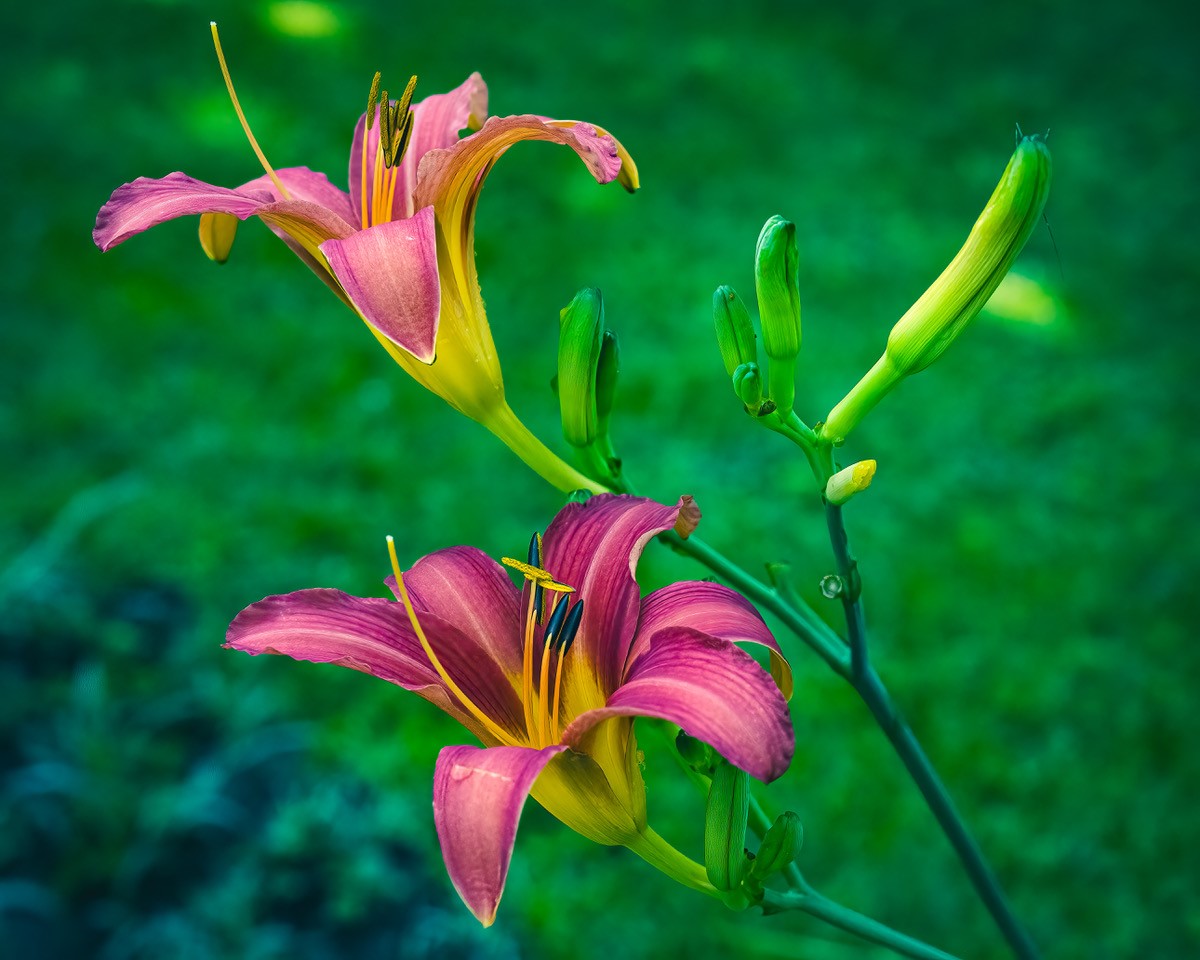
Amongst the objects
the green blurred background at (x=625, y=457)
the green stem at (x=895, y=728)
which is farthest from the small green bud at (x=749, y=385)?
the green blurred background at (x=625, y=457)

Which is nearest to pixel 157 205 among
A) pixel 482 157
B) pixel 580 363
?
pixel 482 157

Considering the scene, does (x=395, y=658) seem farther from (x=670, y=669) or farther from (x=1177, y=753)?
(x=1177, y=753)

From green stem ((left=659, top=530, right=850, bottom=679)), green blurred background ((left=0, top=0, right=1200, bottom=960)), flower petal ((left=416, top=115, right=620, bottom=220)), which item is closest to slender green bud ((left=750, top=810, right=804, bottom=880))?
green stem ((left=659, top=530, right=850, bottom=679))

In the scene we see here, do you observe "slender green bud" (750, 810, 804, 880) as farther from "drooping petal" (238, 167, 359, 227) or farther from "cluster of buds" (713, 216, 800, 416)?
"drooping petal" (238, 167, 359, 227)

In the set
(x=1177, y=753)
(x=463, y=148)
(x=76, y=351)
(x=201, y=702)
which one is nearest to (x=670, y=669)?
(x=463, y=148)

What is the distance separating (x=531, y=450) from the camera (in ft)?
3.28

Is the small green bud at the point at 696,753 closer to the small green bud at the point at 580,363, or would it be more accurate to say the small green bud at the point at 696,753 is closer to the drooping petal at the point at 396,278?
the small green bud at the point at 580,363

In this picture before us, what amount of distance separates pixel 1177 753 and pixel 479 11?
345cm

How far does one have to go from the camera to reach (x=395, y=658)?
33.9 inches

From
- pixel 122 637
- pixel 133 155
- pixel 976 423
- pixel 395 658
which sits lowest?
pixel 122 637

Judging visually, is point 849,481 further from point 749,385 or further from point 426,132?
point 426,132

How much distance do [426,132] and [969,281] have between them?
0.49 m

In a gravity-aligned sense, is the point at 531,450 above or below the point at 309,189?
below

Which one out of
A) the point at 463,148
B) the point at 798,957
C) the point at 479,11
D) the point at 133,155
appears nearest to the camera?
the point at 463,148
